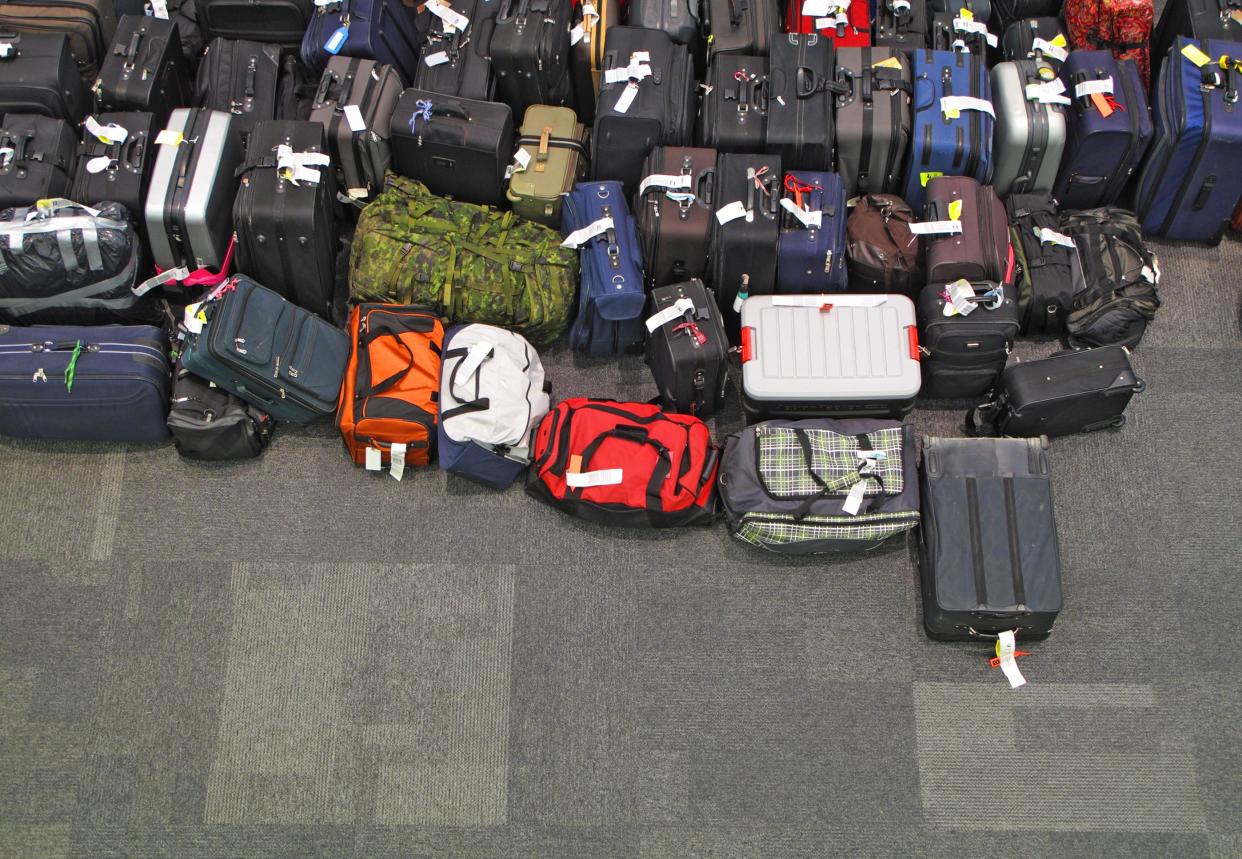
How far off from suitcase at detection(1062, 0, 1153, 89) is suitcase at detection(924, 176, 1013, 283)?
0.95 metres

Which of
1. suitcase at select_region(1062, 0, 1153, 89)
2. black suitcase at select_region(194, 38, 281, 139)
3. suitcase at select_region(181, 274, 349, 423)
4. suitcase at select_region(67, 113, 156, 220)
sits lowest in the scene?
suitcase at select_region(181, 274, 349, 423)

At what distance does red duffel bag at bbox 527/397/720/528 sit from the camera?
4102 mm

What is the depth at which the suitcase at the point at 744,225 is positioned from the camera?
168 inches

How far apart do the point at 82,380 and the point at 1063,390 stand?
3.58 meters

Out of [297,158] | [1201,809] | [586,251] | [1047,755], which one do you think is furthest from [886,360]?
[297,158]

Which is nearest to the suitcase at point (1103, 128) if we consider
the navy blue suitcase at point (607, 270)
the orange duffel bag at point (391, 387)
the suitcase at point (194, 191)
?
the navy blue suitcase at point (607, 270)

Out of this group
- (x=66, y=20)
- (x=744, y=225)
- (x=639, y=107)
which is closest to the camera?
(x=744, y=225)

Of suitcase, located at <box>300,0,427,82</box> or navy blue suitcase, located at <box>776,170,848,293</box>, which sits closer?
navy blue suitcase, located at <box>776,170,848,293</box>

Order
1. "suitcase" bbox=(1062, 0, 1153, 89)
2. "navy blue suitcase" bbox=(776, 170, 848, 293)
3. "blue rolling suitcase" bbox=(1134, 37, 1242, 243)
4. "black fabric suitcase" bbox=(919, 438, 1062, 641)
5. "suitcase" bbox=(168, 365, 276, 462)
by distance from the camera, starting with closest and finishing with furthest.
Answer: "black fabric suitcase" bbox=(919, 438, 1062, 641), "suitcase" bbox=(168, 365, 276, 462), "navy blue suitcase" bbox=(776, 170, 848, 293), "blue rolling suitcase" bbox=(1134, 37, 1242, 243), "suitcase" bbox=(1062, 0, 1153, 89)

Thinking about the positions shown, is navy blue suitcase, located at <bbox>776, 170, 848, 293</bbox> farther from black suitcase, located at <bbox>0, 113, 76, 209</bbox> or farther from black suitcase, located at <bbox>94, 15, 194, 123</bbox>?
black suitcase, located at <bbox>0, 113, 76, 209</bbox>

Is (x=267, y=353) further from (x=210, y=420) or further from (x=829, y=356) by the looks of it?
(x=829, y=356)

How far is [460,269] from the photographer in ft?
14.4

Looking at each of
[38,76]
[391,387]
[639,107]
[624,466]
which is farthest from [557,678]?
[38,76]

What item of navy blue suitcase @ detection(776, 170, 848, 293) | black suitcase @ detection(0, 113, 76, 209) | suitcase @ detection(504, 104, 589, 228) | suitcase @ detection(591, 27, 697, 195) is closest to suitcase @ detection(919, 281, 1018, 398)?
navy blue suitcase @ detection(776, 170, 848, 293)
